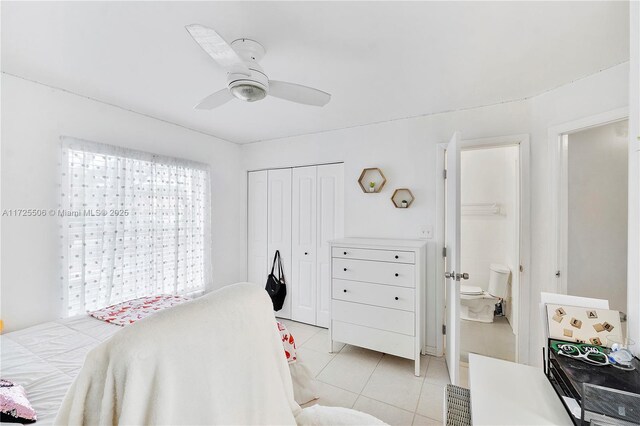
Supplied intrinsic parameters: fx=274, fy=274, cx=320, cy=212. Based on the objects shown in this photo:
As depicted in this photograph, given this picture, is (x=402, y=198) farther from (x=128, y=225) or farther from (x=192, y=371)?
(x=128, y=225)

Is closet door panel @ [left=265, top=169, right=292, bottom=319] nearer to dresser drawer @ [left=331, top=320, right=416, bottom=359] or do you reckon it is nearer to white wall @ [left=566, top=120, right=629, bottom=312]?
dresser drawer @ [left=331, top=320, right=416, bottom=359]

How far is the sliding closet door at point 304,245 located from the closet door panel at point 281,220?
76mm

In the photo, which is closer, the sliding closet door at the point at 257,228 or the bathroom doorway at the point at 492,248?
the bathroom doorway at the point at 492,248

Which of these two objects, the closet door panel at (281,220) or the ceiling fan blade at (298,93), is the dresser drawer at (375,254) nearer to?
the closet door panel at (281,220)

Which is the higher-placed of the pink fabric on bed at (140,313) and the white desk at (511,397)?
the white desk at (511,397)

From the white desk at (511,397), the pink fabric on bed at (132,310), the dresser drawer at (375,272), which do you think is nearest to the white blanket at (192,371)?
the white desk at (511,397)

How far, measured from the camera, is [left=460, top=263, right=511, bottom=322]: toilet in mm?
3312

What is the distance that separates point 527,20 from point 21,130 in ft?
10.7

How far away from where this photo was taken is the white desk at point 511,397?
0.94 metres

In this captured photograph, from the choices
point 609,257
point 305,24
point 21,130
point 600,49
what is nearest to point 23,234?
point 21,130

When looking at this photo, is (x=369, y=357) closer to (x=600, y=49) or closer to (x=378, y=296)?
(x=378, y=296)

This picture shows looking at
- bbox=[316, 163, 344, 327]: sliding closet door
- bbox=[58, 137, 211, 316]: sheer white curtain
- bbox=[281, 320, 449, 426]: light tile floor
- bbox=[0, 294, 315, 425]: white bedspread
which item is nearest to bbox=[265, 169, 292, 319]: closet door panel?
bbox=[316, 163, 344, 327]: sliding closet door

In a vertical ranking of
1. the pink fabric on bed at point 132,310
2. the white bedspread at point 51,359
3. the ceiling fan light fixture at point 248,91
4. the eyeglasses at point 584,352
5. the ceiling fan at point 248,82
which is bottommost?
the white bedspread at point 51,359

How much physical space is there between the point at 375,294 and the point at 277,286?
148cm
